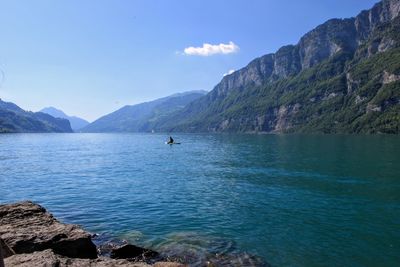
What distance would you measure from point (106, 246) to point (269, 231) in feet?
45.2

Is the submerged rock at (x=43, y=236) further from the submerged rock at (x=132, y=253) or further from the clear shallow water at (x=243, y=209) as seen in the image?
the clear shallow water at (x=243, y=209)

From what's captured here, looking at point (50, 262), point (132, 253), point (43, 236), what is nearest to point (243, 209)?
point (132, 253)

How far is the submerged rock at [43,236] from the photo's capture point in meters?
19.5

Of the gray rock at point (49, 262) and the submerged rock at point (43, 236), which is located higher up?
the gray rock at point (49, 262)

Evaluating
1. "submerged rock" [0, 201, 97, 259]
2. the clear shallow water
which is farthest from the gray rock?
the clear shallow water

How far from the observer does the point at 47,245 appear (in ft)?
64.5

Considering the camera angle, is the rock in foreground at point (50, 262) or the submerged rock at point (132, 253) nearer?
the rock in foreground at point (50, 262)

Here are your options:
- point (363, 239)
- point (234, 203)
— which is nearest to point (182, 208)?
point (234, 203)

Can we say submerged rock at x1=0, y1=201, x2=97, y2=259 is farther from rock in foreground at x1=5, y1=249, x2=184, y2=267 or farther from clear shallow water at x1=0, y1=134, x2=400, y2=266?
clear shallow water at x1=0, y1=134, x2=400, y2=266

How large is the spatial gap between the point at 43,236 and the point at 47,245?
977mm

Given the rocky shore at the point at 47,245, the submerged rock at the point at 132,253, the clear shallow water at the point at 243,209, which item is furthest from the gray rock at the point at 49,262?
the clear shallow water at the point at 243,209

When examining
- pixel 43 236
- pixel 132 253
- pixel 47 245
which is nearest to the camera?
pixel 47 245

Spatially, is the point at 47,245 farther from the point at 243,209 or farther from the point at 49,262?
the point at 243,209

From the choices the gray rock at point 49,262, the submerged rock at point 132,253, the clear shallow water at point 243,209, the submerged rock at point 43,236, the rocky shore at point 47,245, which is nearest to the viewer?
the gray rock at point 49,262
